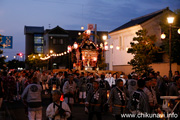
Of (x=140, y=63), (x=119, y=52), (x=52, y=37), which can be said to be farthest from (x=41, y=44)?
(x=140, y=63)

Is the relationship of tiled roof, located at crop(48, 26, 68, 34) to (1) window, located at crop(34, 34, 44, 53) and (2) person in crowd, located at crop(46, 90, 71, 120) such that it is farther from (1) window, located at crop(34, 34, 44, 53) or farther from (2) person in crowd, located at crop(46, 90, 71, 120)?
(2) person in crowd, located at crop(46, 90, 71, 120)

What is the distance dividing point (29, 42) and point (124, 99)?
7128 centimetres

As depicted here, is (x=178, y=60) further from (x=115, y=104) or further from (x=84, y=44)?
(x=115, y=104)


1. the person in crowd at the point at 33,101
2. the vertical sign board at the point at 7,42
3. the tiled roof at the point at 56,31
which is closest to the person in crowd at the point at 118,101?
the person in crowd at the point at 33,101

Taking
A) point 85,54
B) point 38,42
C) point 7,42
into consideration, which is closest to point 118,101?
point 7,42

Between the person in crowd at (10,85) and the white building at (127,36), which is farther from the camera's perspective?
the white building at (127,36)

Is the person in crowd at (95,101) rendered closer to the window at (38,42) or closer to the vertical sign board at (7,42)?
the vertical sign board at (7,42)

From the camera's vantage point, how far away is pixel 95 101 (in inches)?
372

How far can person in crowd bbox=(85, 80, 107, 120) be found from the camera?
31.0 feet

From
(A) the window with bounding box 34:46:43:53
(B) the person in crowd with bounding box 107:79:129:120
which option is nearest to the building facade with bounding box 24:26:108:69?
(A) the window with bounding box 34:46:43:53

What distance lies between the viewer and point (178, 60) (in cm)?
2970

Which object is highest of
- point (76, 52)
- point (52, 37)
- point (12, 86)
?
point (52, 37)

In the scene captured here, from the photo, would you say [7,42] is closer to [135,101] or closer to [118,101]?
[118,101]

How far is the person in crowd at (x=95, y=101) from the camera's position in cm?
946
